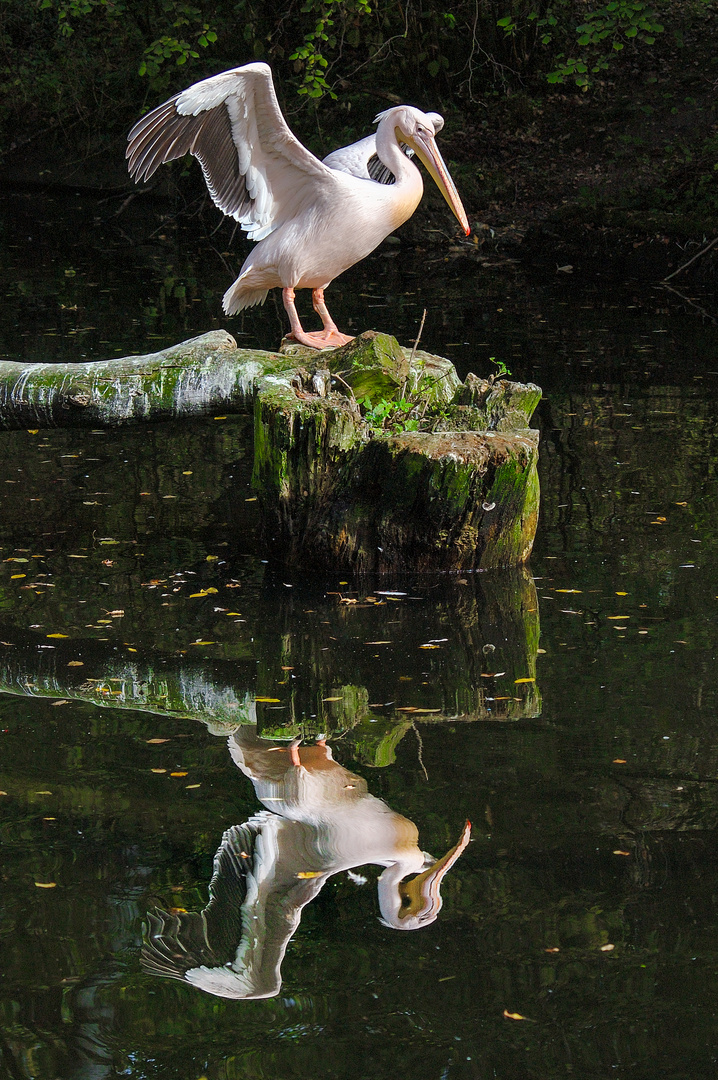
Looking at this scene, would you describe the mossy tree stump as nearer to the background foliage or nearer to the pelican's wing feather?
the pelican's wing feather

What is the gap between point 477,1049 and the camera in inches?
105

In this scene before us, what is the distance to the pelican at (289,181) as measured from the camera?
6129 mm

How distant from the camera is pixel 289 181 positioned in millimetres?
6559

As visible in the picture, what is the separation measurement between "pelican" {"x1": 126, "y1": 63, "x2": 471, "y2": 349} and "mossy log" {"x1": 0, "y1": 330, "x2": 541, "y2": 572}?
0.62 m

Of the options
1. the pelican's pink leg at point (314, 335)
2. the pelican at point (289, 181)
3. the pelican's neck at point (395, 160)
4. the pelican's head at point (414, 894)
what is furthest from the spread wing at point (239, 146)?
the pelican's head at point (414, 894)

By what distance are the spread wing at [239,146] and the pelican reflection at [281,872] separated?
10.8 feet

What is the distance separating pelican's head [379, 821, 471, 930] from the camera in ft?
10.2

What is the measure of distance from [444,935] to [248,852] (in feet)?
2.04

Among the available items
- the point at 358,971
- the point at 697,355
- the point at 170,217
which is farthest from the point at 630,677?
the point at 170,217

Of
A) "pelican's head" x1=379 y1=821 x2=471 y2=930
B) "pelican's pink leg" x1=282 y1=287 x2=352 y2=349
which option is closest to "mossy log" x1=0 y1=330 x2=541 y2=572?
"pelican's pink leg" x1=282 y1=287 x2=352 y2=349

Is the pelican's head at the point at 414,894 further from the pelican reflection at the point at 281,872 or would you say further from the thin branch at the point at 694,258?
the thin branch at the point at 694,258

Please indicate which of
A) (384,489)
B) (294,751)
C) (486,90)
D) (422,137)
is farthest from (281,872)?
(486,90)

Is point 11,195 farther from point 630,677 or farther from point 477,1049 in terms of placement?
point 477,1049

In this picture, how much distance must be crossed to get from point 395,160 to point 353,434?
1.83 meters
